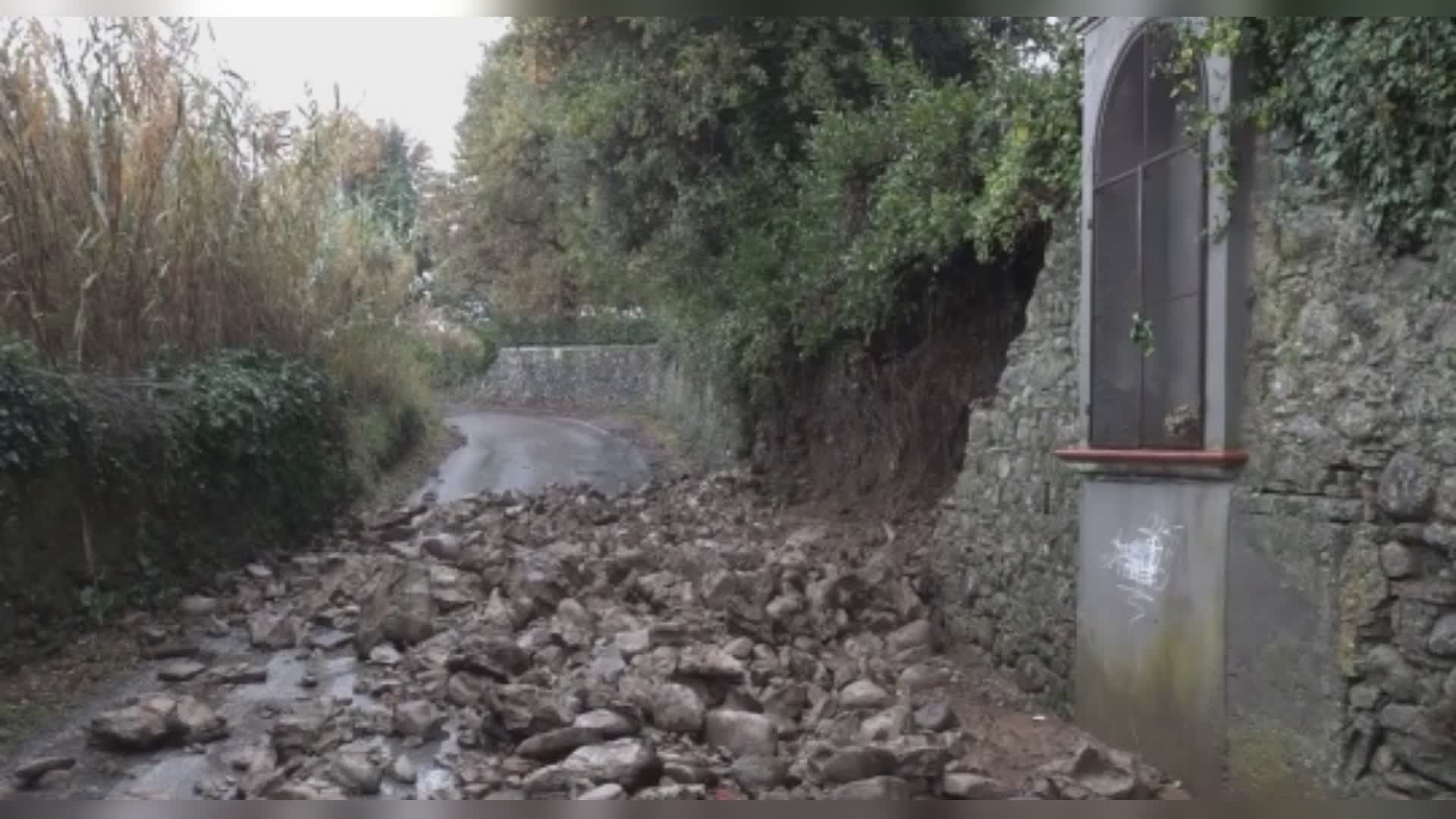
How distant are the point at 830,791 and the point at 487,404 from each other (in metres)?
31.6

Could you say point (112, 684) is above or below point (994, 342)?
below

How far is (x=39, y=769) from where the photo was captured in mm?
5777

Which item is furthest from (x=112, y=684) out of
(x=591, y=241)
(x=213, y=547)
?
(x=591, y=241)

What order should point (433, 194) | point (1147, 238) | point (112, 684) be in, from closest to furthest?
point (1147, 238) < point (112, 684) < point (433, 194)

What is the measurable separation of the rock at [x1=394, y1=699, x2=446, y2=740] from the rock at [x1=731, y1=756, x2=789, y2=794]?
6.03ft

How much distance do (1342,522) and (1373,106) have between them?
144cm

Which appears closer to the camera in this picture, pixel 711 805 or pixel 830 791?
pixel 711 805

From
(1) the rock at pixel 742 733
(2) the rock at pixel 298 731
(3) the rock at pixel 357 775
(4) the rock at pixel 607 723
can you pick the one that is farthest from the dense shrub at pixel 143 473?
(1) the rock at pixel 742 733

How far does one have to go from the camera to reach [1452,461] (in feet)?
12.3

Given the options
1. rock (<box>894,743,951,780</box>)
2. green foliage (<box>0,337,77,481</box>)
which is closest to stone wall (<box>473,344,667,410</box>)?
green foliage (<box>0,337,77,481</box>)

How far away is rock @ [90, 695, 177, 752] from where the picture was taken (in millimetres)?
6102

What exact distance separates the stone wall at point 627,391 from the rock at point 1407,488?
509 inches

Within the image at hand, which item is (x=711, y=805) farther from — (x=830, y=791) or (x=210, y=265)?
(x=210, y=265)

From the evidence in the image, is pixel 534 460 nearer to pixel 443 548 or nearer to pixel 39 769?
pixel 443 548
